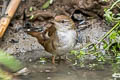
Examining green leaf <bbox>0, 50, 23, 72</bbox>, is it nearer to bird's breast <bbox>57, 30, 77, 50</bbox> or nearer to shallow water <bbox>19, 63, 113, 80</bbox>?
shallow water <bbox>19, 63, 113, 80</bbox>

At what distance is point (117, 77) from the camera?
317 centimetres

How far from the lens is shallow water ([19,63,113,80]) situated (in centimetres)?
323

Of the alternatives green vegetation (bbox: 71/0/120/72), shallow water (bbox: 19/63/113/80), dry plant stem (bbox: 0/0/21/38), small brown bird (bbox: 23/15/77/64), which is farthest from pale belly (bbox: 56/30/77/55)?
dry plant stem (bbox: 0/0/21/38)

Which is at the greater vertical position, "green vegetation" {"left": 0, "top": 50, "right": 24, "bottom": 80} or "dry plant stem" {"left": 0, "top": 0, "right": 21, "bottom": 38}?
"dry plant stem" {"left": 0, "top": 0, "right": 21, "bottom": 38}

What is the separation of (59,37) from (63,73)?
Result: 3.20 ft

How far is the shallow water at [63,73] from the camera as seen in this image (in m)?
3.23

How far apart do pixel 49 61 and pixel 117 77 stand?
1541 millimetres

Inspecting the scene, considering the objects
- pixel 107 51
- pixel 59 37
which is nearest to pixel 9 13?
pixel 59 37

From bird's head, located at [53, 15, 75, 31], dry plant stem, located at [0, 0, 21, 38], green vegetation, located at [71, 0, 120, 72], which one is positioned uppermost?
dry plant stem, located at [0, 0, 21, 38]

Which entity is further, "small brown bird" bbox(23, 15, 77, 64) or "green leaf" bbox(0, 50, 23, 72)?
"small brown bird" bbox(23, 15, 77, 64)

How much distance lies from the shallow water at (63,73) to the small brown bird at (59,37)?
379 mm

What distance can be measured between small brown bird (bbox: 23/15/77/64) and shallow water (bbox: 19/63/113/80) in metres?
0.38

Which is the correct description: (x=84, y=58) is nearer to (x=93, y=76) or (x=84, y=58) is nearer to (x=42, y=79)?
(x=93, y=76)

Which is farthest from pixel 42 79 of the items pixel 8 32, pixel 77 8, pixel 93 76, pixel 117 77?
pixel 77 8
